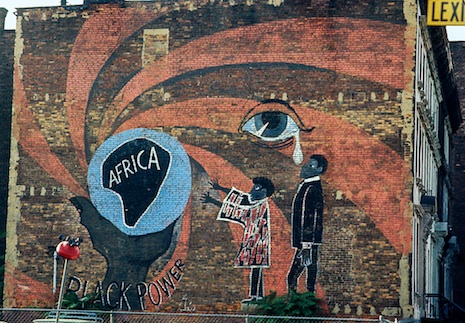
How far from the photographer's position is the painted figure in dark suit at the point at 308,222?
30.4 m

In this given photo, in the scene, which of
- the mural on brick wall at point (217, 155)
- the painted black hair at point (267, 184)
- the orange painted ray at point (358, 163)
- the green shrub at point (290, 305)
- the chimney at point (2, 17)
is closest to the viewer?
the green shrub at point (290, 305)

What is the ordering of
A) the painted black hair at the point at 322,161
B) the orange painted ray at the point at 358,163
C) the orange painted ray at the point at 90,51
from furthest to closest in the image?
the orange painted ray at the point at 90,51 → the painted black hair at the point at 322,161 → the orange painted ray at the point at 358,163

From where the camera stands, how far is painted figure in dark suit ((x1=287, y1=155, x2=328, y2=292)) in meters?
30.4

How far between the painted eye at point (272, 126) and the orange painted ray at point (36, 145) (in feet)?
17.5

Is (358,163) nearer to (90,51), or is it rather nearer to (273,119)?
(273,119)

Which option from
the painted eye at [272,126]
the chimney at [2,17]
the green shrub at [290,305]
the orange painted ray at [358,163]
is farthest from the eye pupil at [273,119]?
the chimney at [2,17]

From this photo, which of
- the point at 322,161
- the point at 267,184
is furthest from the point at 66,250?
the point at 322,161

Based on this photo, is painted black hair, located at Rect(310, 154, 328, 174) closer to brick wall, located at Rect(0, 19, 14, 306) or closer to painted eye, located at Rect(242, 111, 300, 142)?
painted eye, located at Rect(242, 111, 300, 142)

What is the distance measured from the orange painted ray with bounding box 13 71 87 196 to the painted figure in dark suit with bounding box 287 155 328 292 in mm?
6390

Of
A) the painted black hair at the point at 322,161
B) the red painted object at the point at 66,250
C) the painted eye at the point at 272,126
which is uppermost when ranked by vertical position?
the painted eye at the point at 272,126

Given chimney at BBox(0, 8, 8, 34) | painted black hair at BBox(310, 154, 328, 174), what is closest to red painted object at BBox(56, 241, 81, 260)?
painted black hair at BBox(310, 154, 328, 174)

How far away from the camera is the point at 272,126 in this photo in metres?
31.1

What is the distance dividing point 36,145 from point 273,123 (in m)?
7.21

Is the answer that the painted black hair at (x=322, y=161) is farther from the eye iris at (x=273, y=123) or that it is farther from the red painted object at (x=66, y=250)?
the red painted object at (x=66, y=250)
